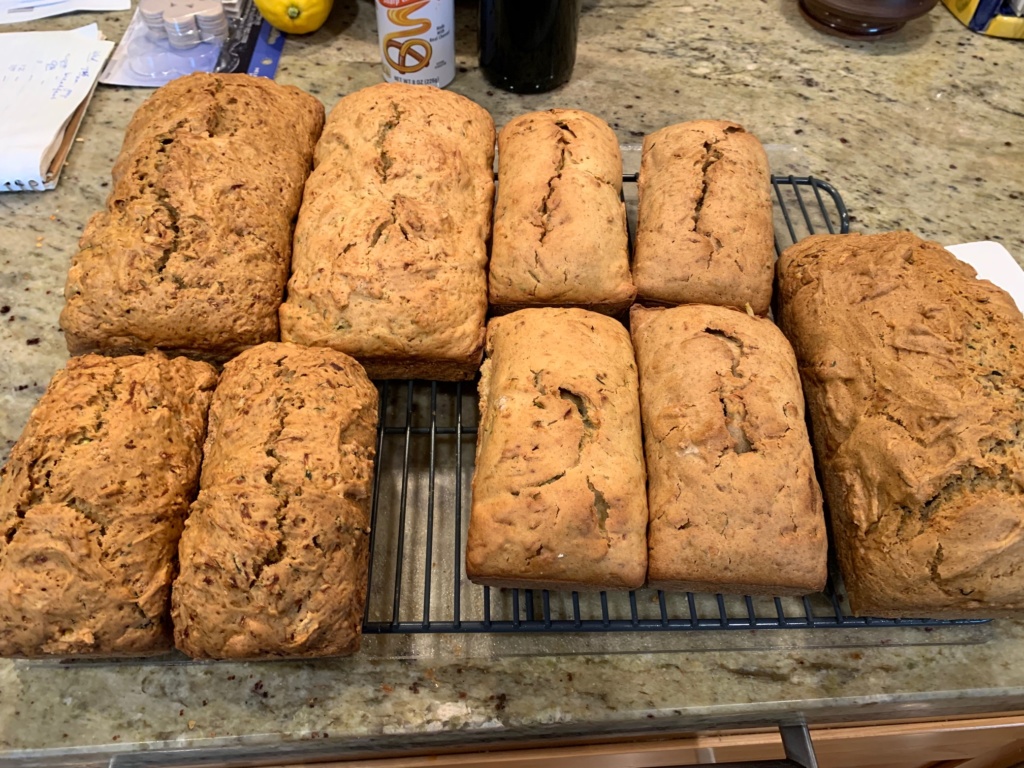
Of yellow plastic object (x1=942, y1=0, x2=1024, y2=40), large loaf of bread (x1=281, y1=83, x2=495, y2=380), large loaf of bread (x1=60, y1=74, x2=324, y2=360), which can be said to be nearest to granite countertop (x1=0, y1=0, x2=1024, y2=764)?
yellow plastic object (x1=942, y1=0, x2=1024, y2=40)

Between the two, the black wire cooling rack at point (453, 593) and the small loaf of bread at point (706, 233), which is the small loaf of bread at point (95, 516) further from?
the small loaf of bread at point (706, 233)

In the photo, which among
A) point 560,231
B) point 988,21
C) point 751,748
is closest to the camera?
point 751,748

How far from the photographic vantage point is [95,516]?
1059 millimetres

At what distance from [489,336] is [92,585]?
0.78 metres

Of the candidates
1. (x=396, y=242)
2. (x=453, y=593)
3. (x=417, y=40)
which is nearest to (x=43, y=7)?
(x=417, y=40)

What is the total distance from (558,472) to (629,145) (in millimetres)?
1194

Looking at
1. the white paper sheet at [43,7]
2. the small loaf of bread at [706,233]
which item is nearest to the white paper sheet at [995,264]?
the small loaf of bread at [706,233]

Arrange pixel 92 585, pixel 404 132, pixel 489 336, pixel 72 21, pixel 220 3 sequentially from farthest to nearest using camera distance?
pixel 72 21
pixel 220 3
pixel 404 132
pixel 489 336
pixel 92 585

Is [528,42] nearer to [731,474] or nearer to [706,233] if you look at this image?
[706,233]

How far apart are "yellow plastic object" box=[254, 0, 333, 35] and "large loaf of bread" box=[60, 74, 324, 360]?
2.71ft

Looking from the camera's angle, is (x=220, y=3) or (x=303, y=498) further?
(x=220, y=3)

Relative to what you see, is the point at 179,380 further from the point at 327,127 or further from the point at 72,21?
the point at 72,21

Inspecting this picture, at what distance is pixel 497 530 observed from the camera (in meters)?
1.13

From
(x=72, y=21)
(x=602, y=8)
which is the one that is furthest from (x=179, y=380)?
(x=602, y=8)
